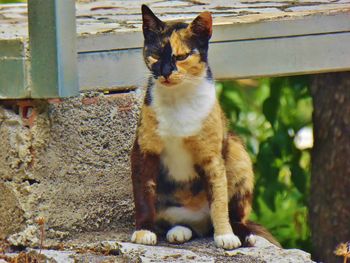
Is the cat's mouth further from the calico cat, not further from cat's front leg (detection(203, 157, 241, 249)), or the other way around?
cat's front leg (detection(203, 157, 241, 249))

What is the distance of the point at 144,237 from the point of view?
4.21 m

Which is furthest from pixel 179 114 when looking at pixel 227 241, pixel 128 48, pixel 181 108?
pixel 227 241

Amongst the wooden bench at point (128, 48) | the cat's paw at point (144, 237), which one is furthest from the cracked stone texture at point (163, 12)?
the cat's paw at point (144, 237)

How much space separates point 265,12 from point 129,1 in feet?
3.93

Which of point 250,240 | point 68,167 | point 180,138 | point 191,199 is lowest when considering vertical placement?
point 250,240

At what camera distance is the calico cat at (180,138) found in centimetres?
404

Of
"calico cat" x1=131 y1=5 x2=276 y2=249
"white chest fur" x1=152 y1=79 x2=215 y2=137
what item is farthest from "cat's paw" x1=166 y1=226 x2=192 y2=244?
"white chest fur" x1=152 y1=79 x2=215 y2=137

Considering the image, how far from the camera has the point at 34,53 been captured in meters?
4.14

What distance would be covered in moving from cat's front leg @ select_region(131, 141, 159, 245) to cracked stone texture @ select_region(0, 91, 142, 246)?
0.85 feet

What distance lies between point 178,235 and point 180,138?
0.49 m

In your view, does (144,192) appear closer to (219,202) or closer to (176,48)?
(219,202)

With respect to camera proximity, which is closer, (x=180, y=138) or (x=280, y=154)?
(x=180, y=138)

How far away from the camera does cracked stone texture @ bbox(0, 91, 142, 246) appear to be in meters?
4.31

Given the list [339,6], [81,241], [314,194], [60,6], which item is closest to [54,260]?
[81,241]
